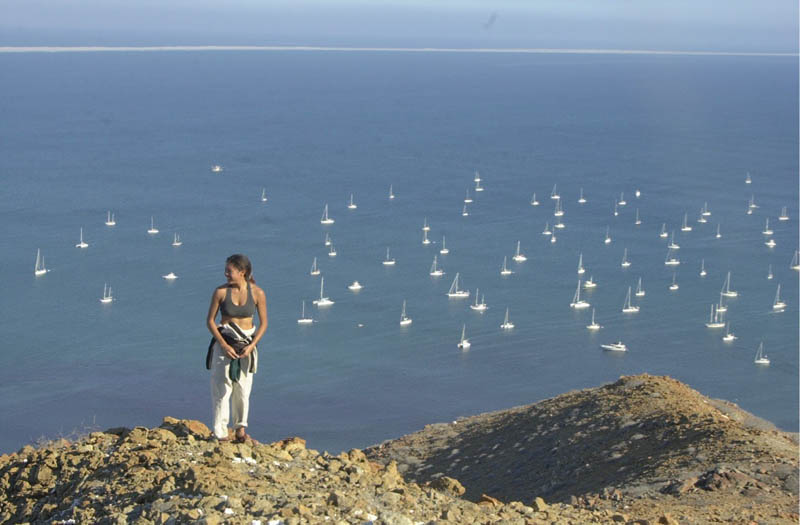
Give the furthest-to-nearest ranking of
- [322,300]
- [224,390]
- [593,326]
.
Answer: [322,300]
[593,326]
[224,390]

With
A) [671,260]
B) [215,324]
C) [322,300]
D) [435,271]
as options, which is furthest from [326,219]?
[215,324]

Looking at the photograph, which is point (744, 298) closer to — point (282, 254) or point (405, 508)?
point (282, 254)

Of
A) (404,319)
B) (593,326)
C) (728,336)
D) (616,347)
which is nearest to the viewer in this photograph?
(616,347)

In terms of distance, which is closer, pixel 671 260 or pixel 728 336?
pixel 728 336

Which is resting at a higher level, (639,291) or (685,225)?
(685,225)

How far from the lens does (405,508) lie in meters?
8.16

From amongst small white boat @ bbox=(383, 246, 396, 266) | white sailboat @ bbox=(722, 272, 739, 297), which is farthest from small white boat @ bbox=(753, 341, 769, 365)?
small white boat @ bbox=(383, 246, 396, 266)

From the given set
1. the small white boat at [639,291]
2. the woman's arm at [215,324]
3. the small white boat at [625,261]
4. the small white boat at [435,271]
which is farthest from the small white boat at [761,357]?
the woman's arm at [215,324]

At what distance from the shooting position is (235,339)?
30.2ft

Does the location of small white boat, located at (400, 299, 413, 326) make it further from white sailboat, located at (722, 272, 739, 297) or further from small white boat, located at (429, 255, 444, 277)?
white sailboat, located at (722, 272, 739, 297)

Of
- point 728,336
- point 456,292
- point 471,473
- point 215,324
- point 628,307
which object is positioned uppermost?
point 215,324

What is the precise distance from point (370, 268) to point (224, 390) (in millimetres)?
60302

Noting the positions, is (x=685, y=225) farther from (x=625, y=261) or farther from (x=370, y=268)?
(x=370, y=268)

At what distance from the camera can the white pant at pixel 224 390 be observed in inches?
367
